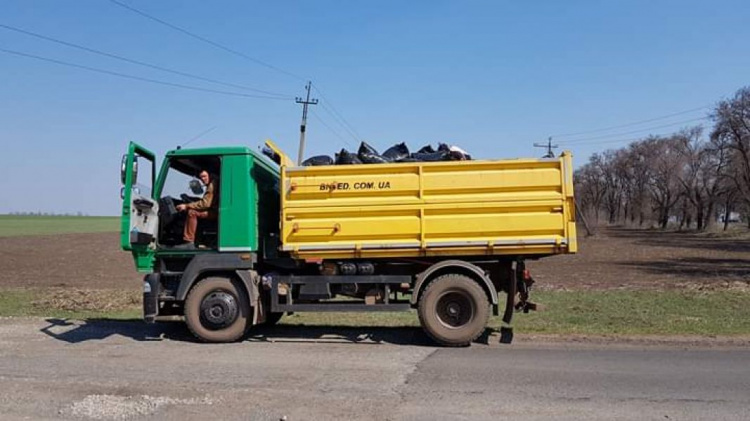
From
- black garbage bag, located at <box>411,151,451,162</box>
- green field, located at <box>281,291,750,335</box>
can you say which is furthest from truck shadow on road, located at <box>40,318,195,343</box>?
black garbage bag, located at <box>411,151,451,162</box>

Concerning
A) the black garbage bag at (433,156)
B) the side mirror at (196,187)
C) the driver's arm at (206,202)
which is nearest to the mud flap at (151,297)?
the driver's arm at (206,202)

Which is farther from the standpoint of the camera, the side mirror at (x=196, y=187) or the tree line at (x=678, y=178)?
the tree line at (x=678, y=178)

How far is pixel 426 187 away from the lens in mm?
9250

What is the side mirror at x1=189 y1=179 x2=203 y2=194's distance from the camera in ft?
33.2

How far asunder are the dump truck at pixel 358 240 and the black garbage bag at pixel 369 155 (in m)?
0.43

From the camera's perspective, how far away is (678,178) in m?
94.8

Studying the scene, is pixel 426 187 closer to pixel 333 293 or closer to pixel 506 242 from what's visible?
pixel 506 242

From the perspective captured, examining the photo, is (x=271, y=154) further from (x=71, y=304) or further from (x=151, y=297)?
(x=71, y=304)

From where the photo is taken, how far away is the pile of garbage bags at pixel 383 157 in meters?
9.74

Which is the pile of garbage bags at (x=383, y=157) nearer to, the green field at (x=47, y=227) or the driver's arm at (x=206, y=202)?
the driver's arm at (x=206, y=202)

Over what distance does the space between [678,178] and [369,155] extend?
314 feet

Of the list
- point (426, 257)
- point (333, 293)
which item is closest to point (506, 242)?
point (426, 257)

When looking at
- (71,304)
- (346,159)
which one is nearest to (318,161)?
(346,159)

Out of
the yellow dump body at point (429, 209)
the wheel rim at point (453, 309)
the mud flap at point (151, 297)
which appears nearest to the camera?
the yellow dump body at point (429, 209)
